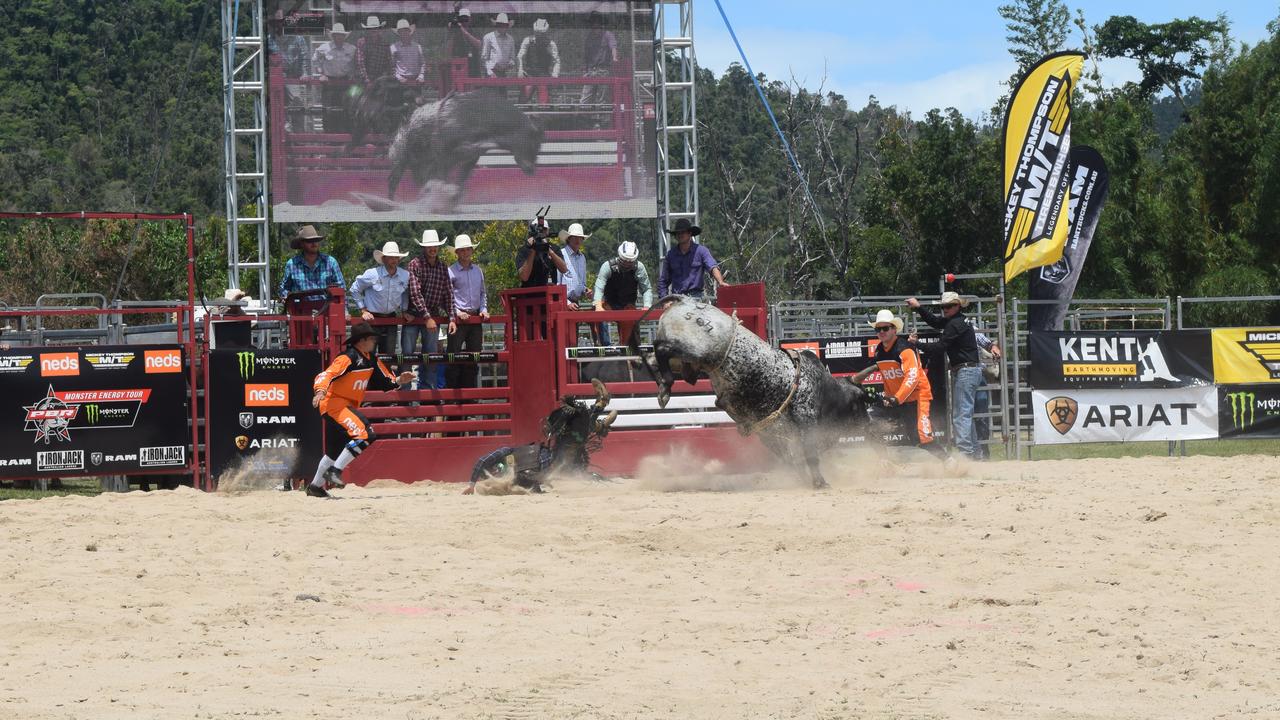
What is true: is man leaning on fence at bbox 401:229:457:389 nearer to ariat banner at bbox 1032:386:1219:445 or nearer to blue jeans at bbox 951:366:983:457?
blue jeans at bbox 951:366:983:457

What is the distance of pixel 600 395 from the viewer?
1349 centimetres

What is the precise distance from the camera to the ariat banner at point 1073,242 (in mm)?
20516

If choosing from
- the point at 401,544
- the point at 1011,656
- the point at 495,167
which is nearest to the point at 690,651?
the point at 1011,656

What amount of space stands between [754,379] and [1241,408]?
7798 mm

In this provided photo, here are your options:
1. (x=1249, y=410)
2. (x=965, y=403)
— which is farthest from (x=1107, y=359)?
(x=965, y=403)

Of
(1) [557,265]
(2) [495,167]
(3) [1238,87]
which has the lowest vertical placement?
(1) [557,265]

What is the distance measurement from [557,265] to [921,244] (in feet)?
107

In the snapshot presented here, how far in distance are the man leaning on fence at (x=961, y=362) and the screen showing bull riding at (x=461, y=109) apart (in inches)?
236

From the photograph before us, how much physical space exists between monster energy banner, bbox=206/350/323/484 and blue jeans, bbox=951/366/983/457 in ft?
22.5

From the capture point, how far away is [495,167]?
21.2m

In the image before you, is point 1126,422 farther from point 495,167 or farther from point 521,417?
point 495,167

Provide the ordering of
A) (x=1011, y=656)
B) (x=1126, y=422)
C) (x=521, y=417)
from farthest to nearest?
1. (x=1126, y=422)
2. (x=521, y=417)
3. (x=1011, y=656)

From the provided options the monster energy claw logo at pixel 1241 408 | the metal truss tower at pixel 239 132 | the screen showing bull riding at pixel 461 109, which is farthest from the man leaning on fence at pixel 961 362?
the metal truss tower at pixel 239 132

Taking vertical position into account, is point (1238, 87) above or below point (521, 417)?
above
